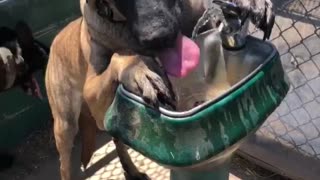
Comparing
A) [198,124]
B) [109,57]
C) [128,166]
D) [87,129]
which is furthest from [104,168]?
[198,124]

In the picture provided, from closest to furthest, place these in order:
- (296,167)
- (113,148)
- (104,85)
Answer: (104,85) → (296,167) → (113,148)

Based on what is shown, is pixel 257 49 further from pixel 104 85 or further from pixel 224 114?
pixel 104 85

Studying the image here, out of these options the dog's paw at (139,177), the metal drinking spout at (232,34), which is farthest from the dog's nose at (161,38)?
the dog's paw at (139,177)

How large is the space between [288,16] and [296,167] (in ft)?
2.61

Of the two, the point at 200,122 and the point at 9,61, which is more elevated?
the point at 200,122

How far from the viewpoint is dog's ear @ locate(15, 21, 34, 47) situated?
9.32 ft

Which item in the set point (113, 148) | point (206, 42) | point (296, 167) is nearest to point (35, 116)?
point (113, 148)

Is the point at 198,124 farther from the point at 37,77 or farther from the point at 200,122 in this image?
the point at 37,77

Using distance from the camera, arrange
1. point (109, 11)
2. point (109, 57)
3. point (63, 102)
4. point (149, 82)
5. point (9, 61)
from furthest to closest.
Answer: point (9, 61) < point (63, 102) < point (109, 57) < point (109, 11) < point (149, 82)

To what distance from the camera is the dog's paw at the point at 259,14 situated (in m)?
1.67

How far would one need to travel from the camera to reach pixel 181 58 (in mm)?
1469

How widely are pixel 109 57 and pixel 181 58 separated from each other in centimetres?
60

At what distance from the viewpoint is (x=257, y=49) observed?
1.55 m

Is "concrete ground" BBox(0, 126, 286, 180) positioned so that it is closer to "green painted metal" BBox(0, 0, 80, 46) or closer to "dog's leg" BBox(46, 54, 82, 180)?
"dog's leg" BBox(46, 54, 82, 180)
